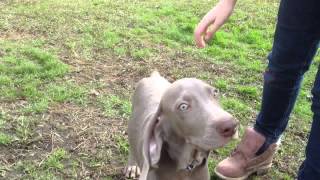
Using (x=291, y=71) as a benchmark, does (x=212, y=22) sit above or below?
above

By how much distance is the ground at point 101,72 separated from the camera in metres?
4.34

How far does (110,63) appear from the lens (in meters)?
6.05

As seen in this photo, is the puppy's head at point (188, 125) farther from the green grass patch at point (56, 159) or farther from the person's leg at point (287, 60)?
the green grass patch at point (56, 159)

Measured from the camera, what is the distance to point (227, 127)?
2748 mm

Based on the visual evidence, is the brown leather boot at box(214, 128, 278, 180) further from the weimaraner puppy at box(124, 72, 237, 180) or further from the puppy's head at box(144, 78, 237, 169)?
the puppy's head at box(144, 78, 237, 169)

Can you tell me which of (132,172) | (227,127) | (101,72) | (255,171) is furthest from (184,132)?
(101,72)

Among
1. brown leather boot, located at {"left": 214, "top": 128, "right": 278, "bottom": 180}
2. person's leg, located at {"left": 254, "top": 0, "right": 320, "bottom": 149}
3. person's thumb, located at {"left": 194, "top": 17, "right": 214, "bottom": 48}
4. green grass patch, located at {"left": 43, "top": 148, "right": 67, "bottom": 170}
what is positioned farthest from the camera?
green grass patch, located at {"left": 43, "top": 148, "right": 67, "bottom": 170}

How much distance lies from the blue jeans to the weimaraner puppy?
0.42 m

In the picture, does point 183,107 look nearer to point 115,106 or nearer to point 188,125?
point 188,125

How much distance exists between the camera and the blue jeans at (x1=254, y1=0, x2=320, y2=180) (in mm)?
2830

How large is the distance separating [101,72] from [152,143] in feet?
8.89

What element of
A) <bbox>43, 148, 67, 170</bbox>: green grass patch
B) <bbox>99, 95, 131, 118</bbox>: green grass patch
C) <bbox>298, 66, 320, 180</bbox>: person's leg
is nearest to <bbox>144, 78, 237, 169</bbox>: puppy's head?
<bbox>298, 66, 320, 180</bbox>: person's leg

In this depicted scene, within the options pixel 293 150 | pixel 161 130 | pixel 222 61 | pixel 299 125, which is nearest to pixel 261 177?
pixel 293 150

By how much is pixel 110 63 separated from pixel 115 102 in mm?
1059
